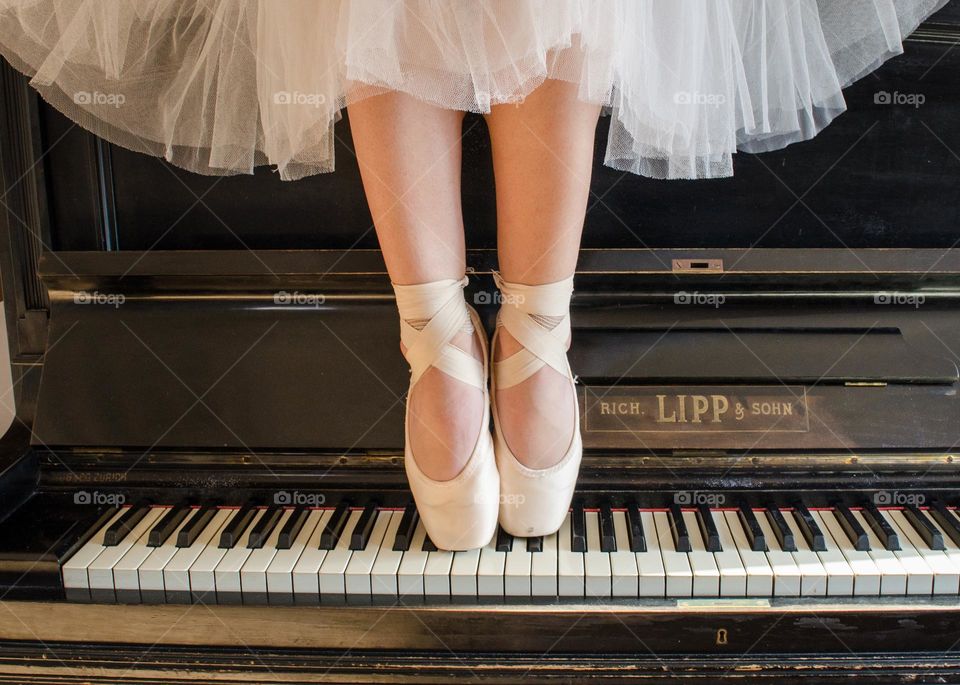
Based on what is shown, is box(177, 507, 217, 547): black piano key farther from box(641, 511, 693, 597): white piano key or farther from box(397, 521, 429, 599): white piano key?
box(641, 511, 693, 597): white piano key

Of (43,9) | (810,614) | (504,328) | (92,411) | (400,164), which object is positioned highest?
(43,9)

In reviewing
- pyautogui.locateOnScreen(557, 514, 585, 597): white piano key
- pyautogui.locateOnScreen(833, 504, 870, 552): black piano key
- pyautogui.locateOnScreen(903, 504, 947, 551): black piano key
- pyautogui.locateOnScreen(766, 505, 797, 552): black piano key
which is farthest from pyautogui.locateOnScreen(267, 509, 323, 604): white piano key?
pyautogui.locateOnScreen(903, 504, 947, 551): black piano key

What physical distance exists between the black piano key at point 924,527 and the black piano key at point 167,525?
3.59ft

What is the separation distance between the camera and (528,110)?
34.5 inches

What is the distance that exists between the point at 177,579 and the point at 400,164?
0.64 metres

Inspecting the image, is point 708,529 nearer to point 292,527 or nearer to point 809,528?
point 809,528

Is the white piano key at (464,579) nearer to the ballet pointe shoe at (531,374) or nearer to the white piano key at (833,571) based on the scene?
the ballet pointe shoe at (531,374)

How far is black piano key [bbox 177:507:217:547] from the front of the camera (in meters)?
0.99

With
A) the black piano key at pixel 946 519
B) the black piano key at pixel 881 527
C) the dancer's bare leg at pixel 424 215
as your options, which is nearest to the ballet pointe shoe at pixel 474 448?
the dancer's bare leg at pixel 424 215

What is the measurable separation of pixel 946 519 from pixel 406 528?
80 cm

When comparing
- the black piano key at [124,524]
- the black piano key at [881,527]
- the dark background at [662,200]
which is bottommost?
the black piano key at [124,524]

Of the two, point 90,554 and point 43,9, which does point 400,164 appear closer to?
point 43,9

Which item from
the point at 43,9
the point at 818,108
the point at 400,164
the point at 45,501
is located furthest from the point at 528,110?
the point at 45,501

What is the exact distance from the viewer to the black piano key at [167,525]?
99 centimetres
